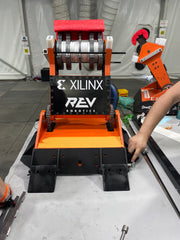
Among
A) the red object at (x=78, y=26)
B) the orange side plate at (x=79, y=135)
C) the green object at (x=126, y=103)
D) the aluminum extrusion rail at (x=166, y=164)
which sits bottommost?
the green object at (x=126, y=103)

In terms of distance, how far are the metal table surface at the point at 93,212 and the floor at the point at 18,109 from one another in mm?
742

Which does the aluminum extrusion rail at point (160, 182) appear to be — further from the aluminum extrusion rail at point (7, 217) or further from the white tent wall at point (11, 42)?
the white tent wall at point (11, 42)

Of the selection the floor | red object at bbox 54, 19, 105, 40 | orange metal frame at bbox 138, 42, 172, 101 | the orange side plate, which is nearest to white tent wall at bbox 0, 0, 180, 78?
the floor

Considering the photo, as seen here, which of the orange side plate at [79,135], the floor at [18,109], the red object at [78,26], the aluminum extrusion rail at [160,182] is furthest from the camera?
the floor at [18,109]

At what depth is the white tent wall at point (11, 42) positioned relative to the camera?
A: 18.0ft

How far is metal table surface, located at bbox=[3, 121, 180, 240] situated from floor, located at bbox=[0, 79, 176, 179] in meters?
0.74

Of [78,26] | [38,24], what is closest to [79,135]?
[78,26]

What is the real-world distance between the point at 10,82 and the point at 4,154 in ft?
14.3

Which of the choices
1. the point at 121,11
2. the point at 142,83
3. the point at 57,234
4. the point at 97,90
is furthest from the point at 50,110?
the point at 121,11

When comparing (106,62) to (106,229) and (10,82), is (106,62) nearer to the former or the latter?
(106,229)

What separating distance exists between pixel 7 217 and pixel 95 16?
17.1ft

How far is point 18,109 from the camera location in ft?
12.4

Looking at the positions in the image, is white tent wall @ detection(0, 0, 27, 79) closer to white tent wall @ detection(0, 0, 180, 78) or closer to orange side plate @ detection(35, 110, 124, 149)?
white tent wall @ detection(0, 0, 180, 78)

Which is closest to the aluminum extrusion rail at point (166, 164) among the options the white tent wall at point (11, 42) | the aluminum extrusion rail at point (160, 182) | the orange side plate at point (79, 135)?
the aluminum extrusion rail at point (160, 182)
